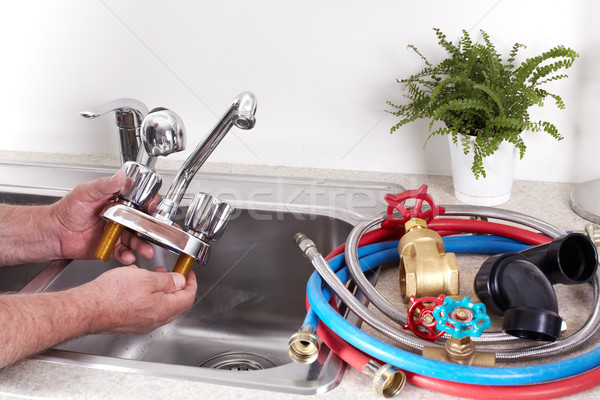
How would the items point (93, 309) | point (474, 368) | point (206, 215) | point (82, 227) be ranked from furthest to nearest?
point (82, 227), point (206, 215), point (93, 309), point (474, 368)

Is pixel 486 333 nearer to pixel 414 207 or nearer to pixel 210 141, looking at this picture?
pixel 414 207

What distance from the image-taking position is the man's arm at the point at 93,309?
756mm

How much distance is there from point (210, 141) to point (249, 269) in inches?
14.9

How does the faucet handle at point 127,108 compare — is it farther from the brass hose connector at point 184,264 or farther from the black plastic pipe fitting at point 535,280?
the black plastic pipe fitting at point 535,280

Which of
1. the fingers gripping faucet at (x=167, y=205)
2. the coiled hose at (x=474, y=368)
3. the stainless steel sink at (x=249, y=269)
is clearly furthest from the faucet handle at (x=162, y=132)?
the coiled hose at (x=474, y=368)

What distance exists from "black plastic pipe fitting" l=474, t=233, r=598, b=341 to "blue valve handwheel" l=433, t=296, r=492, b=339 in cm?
3

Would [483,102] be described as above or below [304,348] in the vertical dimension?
above

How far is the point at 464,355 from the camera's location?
0.73m

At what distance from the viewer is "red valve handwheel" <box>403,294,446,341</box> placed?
77 centimetres

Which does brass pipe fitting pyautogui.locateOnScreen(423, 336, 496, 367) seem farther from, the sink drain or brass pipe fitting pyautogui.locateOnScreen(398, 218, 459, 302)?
the sink drain

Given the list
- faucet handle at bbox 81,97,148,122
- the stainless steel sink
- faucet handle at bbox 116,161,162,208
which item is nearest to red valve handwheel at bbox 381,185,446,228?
the stainless steel sink

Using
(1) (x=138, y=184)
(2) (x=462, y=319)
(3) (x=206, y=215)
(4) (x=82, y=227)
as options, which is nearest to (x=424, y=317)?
(2) (x=462, y=319)

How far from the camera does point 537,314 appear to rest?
70 cm

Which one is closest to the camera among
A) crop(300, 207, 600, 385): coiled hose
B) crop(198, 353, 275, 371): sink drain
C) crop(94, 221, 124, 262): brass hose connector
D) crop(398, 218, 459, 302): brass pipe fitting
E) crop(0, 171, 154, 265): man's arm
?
crop(300, 207, 600, 385): coiled hose
